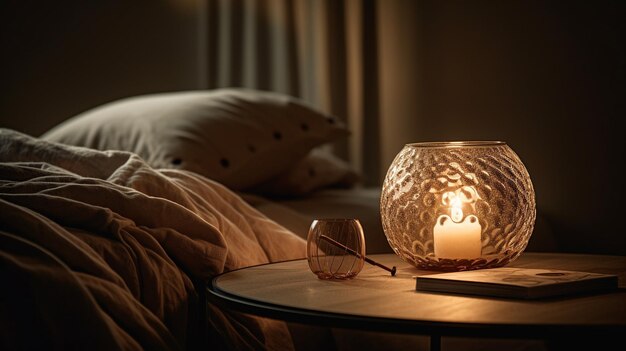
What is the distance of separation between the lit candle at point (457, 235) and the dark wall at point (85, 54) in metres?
1.95

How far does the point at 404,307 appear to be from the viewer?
0.94 meters

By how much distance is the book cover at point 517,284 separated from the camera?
38.6 inches

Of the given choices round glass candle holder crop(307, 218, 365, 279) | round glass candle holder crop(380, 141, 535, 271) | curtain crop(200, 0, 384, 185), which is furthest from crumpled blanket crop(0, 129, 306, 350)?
curtain crop(200, 0, 384, 185)

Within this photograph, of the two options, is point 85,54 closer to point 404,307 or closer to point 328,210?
point 328,210

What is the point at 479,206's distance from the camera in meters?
1.19

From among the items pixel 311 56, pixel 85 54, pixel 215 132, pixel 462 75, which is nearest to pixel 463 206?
pixel 215 132

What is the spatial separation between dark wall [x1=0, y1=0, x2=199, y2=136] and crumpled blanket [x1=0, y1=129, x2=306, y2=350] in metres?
1.48

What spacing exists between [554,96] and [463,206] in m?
1.09

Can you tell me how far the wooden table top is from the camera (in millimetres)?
841

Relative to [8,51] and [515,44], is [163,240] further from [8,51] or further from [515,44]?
[8,51]

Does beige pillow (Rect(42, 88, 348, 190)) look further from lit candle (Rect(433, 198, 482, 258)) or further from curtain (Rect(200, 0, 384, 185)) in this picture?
lit candle (Rect(433, 198, 482, 258))

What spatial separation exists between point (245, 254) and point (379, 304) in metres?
0.46

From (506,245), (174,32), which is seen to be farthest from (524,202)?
(174,32)

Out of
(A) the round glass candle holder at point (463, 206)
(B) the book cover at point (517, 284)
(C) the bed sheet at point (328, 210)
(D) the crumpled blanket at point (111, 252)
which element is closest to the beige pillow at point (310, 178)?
(C) the bed sheet at point (328, 210)
